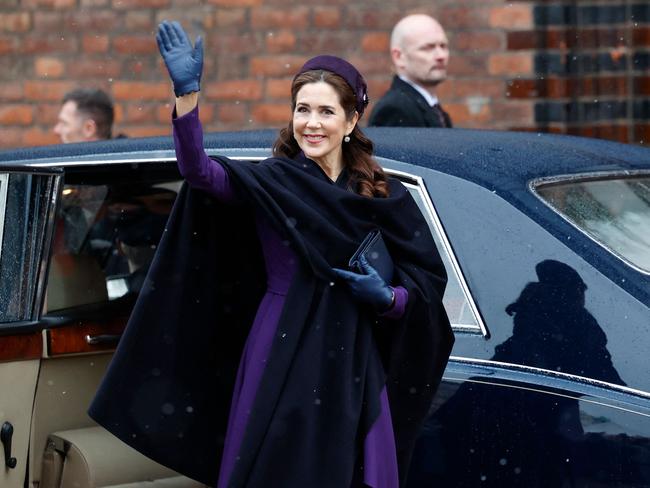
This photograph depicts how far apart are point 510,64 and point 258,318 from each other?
4.50 metres

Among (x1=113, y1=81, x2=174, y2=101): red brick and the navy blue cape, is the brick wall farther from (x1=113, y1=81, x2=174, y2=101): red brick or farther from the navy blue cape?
the navy blue cape

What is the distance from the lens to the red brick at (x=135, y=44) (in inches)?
314

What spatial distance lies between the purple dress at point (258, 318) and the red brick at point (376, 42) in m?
4.40

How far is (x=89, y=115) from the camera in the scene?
6.82m

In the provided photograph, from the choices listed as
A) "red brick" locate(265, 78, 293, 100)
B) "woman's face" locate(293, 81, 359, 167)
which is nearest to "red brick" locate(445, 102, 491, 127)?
"red brick" locate(265, 78, 293, 100)

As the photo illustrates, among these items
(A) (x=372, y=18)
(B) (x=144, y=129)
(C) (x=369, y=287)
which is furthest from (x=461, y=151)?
(B) (x=144, y=129)

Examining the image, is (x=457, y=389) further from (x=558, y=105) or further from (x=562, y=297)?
(x=558, y=105)

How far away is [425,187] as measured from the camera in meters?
3.64

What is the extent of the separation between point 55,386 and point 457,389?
1501 mm

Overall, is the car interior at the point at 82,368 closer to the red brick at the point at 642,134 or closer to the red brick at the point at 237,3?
the red brick at the point at 237,3

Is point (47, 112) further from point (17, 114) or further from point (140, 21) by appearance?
point (140, 21)

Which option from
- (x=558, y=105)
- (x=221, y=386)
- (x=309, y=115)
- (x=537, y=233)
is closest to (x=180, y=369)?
(x=221, y=386)

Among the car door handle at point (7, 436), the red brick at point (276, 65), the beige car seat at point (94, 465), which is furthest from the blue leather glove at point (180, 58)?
the red brick at point (276, 65)

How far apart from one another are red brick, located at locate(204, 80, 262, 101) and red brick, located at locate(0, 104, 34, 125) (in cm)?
108
